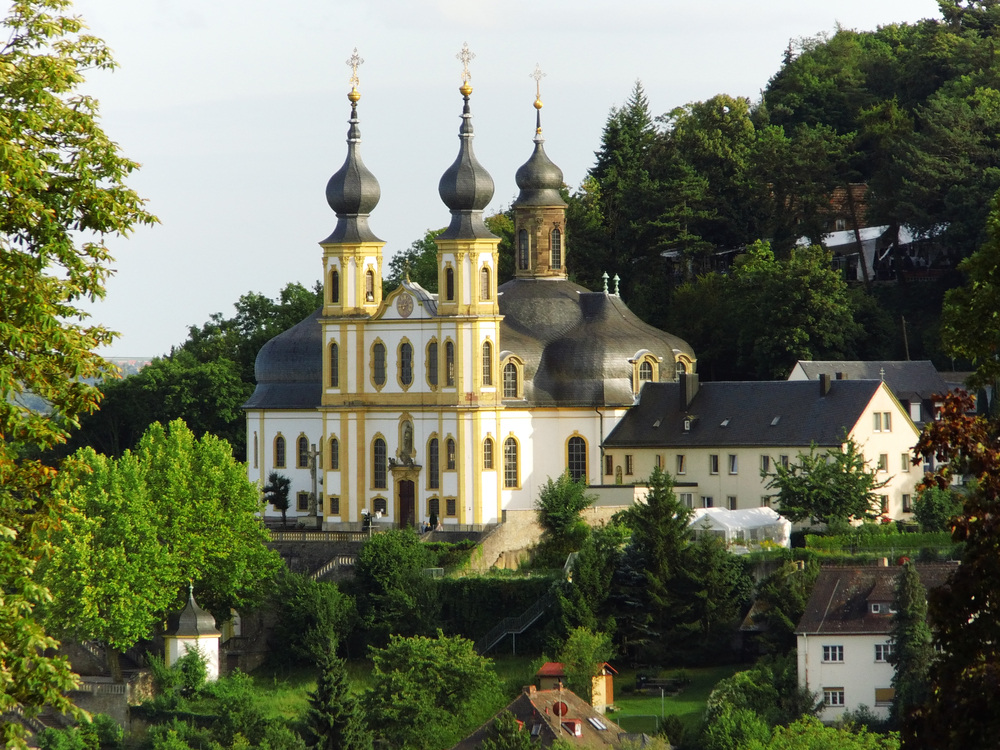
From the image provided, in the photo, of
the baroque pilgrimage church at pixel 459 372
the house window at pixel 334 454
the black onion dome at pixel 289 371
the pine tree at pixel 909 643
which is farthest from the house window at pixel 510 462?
the pine tree at pixel 909 643

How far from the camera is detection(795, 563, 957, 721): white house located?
50.4 metres

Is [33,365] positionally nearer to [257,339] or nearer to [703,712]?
[703,712]

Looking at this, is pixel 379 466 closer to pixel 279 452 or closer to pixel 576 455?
pixel 576 455

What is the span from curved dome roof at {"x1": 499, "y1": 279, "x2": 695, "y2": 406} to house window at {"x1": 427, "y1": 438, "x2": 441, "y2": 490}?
329 centimetres

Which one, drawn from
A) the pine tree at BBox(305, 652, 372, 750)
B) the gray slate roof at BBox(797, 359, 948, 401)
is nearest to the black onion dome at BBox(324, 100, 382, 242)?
the gray slate roof at BBox(797, 359, 948, 401)

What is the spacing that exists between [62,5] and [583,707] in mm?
36091

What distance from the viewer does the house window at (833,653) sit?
51.0 m

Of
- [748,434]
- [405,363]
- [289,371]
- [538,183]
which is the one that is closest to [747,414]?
[748,434]

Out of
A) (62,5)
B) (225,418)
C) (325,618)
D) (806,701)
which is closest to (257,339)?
(225,418)

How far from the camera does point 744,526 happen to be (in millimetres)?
59969

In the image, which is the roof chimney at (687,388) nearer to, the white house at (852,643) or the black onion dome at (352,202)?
the black onion dome at (352,202)

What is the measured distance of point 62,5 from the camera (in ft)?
55.3

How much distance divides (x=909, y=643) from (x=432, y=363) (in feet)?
70.9

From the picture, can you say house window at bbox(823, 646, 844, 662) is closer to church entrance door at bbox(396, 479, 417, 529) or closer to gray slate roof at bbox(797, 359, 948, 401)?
gray slate roof at bbox(797, 359, 948, 401)
